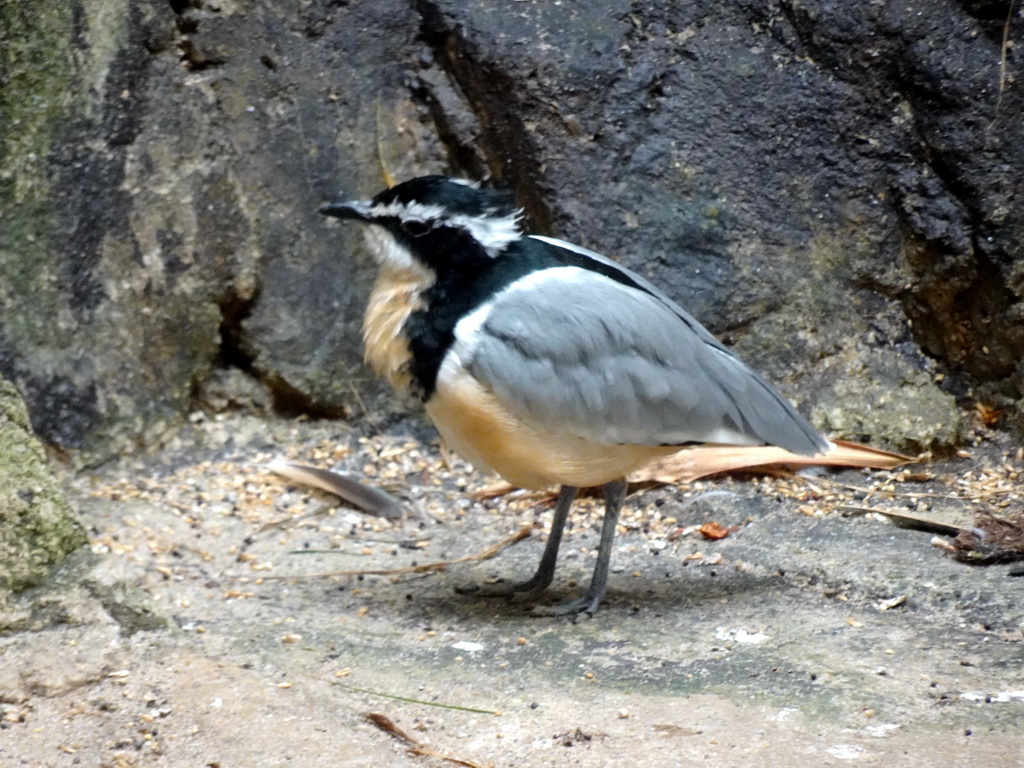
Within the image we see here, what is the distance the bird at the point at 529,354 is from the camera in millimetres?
3312

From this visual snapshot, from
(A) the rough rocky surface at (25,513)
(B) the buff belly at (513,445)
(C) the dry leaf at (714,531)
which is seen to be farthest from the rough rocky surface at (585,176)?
(B) the buff belly at (513,445)

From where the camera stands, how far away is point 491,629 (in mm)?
3434

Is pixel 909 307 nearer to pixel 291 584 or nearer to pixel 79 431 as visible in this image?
pixel 291 584

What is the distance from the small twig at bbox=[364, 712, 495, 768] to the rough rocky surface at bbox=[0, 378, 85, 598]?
3.51ft

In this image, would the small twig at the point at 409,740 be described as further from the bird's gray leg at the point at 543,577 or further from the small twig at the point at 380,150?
the small twig at the point at 380,150

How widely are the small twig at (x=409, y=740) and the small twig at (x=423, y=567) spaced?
1.08 meters

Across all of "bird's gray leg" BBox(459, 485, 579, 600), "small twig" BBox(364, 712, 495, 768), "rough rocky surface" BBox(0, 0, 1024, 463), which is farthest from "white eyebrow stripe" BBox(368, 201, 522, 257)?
"small twig" BBox(364, 712, 495, 768)

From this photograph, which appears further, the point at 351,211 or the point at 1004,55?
the point at 1004,55

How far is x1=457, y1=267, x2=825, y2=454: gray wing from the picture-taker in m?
3.30

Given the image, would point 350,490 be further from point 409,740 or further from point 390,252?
point 409,740

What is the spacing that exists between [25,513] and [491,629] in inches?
52.1

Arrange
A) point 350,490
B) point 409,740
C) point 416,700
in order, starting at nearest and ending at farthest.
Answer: point 409,740
point 416,700
point 350,490

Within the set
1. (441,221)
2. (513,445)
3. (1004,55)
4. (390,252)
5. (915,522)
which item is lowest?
(915,522)

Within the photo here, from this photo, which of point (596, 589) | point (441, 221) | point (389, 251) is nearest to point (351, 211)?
point (389, 251)
